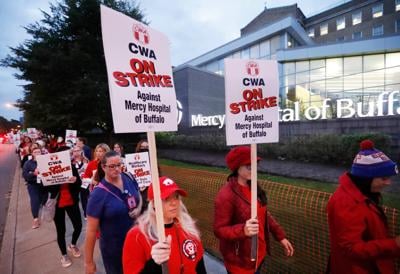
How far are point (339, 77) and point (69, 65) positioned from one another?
23.7 metres

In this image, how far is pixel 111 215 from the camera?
2.75 metres

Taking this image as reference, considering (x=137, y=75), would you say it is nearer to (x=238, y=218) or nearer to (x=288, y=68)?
(x=238, y=218)

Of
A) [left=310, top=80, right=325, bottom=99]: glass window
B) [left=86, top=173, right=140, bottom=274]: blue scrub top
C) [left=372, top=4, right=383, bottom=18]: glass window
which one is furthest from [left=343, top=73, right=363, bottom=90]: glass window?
[left=86, top=173, right=140, bottom=274]: blue scrub top

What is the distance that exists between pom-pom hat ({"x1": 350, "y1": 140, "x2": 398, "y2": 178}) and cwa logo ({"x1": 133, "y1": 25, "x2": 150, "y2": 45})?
6.04ft

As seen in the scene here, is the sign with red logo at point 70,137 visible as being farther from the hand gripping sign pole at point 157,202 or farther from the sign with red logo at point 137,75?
the hand gripping sign pole at point 157,202

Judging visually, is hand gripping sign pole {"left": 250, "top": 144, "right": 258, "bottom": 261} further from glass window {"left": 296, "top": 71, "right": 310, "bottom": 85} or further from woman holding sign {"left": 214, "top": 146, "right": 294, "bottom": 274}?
glass window {"left": 296, "top": 71, "right": 310, "bottom": 85}

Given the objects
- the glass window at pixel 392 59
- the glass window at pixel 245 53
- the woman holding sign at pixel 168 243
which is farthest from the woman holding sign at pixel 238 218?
the glass window at pixel 245 53

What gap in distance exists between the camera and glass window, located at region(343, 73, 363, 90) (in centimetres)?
2588

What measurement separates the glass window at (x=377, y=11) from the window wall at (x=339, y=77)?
918 inches

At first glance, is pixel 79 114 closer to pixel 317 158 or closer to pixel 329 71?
pixel 317 158

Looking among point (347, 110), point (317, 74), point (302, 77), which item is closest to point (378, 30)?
point (317, 74)

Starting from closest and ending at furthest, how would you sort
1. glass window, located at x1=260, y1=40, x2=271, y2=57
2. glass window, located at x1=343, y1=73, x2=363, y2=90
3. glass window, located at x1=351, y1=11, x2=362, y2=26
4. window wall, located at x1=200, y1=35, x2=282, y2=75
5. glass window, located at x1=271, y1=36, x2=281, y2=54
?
glass window, located at x1=343, y1=73, x2=363, y2=90 < glass window, located at x1=271, y1=36, x2=281, y2=54 < window wall, located at x1=200, y1=35, x2=282, y2=75 < glass window, located at x1=260, y1=40, x2=271, y2=57 < glass window, located at x1=351, y1=11, x2=362, y2=26

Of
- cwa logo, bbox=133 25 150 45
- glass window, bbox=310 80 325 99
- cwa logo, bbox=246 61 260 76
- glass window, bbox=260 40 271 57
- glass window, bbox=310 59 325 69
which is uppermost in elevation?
glass window, bbox=260 40 271 57

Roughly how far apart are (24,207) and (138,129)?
8929 mm
